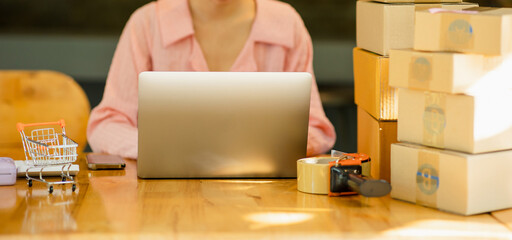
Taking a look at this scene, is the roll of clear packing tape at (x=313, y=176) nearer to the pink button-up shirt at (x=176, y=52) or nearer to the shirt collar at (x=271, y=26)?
the pink button-up shirt at (x=176, y=52)

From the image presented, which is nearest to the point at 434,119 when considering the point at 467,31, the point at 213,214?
the point at 467,31

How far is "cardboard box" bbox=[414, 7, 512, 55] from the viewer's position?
118 cm

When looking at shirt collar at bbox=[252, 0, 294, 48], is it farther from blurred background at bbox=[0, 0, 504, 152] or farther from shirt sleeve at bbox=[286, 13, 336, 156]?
blurred background at bbox=[0, 0, 504, 152]

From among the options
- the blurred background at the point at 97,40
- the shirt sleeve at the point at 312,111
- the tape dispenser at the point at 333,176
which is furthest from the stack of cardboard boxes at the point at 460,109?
the blurred background at the point at 97,40

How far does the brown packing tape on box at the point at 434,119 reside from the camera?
49.2 inches

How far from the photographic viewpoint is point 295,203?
1.30 m

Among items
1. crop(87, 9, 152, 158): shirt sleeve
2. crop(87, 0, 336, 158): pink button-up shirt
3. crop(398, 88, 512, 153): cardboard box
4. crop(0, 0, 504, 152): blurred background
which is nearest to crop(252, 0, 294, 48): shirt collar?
crop(87, 0, 336, 158): pink button-up shirt

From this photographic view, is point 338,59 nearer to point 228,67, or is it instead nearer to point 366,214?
point 228,67

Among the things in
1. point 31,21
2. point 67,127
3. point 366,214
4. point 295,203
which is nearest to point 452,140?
point 366,214

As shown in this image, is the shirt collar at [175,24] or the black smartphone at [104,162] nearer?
the black smartphone at [104,162]

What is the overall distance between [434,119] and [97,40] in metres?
3.00

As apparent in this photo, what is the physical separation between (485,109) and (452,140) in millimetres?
78

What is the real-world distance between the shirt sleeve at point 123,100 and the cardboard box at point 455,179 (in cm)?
74

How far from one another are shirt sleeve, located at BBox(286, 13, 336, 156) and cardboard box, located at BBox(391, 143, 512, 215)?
0.51m
